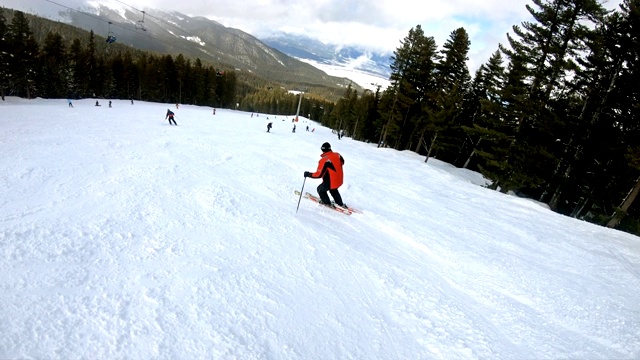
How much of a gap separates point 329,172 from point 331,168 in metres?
0.14

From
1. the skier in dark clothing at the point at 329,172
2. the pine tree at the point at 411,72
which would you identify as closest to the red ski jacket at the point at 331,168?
the skier in dark clothing at the point at 329,172

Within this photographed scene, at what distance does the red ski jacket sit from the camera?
8.26 m

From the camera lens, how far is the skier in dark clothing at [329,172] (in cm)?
826

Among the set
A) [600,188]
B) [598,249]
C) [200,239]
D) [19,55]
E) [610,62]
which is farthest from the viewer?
[19,55]

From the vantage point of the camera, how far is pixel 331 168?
8367 millimetres

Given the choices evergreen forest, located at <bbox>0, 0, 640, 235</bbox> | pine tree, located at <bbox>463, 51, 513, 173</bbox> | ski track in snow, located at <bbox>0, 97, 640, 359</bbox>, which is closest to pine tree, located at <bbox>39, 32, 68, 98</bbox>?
evergreen forest, located at <bbox>0, 0, 640, 235</bbox>

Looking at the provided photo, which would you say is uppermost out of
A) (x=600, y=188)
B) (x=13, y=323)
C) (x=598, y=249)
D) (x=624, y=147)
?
(x=624, y=147)

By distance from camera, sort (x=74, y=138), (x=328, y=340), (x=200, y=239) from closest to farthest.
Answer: (x=328, y=340), (x=200, y=239), (x=74, y=138)

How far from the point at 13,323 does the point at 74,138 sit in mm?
13251

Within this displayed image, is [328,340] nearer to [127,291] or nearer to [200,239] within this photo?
[127,291]

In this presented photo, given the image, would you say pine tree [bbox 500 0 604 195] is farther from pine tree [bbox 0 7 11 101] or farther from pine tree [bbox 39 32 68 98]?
pine tree [bbox 39 32 68 98]

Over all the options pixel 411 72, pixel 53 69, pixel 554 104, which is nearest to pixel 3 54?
pixel 53 69

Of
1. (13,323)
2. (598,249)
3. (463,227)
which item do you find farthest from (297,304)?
(598,249)

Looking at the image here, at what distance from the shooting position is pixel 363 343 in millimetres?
3732
